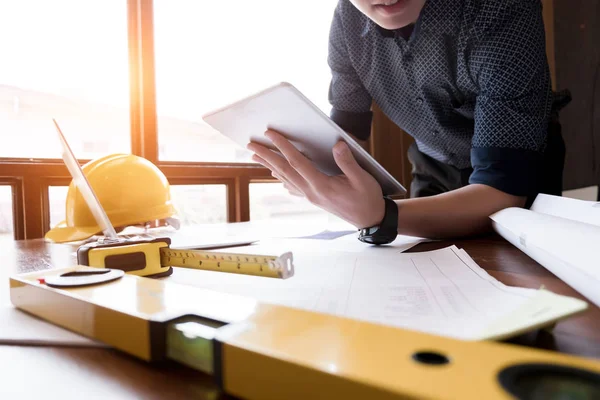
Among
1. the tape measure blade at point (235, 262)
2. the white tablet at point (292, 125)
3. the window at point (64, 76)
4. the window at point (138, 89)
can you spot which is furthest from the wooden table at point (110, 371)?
the window at point (64, 76)

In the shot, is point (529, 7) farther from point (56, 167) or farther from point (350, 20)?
point (56, 167)

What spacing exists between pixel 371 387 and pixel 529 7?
0.99 meters

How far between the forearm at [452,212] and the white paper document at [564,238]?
77 millimetres

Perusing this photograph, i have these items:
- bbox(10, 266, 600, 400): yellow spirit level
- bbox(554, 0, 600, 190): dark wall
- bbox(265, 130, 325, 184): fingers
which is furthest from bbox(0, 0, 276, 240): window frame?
bbox(554, 0, 600, 190): dark wall

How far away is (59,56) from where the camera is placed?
5.35 feet

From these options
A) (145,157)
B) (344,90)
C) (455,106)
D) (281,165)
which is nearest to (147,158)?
(145,157)

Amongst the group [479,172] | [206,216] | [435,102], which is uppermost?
[435,102]

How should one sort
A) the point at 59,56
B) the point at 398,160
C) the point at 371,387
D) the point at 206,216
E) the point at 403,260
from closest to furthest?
the point at 371,387 < the point at 403,260 < the point at 59,56 < the point at 206,216 < the point at 398,160

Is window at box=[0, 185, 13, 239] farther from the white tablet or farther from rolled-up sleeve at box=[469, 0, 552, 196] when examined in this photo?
rolled-up sleeve at box=[469, 0, 552, 196]

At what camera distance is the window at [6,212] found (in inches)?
57.7

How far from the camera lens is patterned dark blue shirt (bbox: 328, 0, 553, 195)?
0.83 metres

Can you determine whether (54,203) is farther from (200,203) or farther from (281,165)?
(281,165)

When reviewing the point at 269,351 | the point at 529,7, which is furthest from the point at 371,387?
the point at 529,7

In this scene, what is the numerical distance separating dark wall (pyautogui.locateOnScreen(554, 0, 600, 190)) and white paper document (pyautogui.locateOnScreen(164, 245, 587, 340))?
8.33 ft
